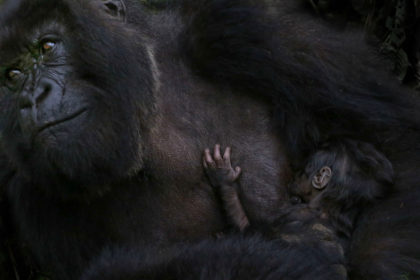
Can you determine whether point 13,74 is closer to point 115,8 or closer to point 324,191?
point 115,8

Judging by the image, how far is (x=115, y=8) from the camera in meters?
4.38

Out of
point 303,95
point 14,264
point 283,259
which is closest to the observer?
point 283,259

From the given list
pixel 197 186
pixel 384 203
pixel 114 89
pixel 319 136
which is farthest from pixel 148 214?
pixel 384 203

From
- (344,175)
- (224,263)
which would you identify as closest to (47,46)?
(224,263)

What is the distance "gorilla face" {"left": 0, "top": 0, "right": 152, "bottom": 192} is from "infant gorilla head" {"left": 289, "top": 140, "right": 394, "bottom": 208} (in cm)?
115

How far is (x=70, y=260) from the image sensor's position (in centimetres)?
442

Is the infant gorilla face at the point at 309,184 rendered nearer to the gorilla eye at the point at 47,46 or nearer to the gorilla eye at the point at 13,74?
the gorilla eye at the point at 47,46

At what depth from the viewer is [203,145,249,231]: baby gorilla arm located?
4.25 m

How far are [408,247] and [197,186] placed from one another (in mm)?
1393

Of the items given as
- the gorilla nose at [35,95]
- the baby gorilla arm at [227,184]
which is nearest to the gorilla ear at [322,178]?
the baby gorilla arm at [227,184]

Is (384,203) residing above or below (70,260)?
above

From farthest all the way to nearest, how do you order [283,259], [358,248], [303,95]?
[303,95] → [358,248] → [283,259]

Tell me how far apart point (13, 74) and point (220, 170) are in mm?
1436

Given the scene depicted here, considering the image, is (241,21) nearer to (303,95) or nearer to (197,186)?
(303,95)
